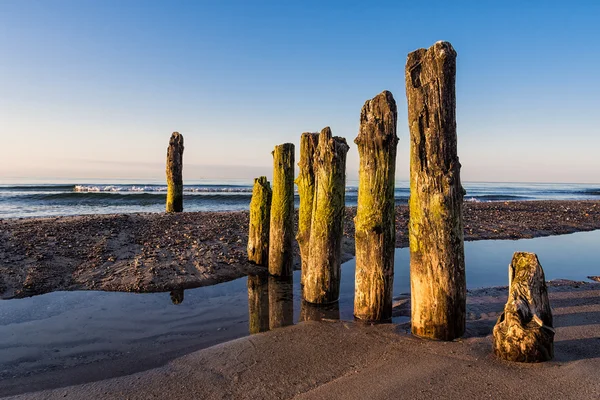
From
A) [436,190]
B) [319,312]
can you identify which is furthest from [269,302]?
[436,190]

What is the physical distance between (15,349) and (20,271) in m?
3.71

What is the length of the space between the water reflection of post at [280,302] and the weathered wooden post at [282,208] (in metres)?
0.30

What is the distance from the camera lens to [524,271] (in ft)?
13.2

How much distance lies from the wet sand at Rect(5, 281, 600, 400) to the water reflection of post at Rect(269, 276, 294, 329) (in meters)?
0.85

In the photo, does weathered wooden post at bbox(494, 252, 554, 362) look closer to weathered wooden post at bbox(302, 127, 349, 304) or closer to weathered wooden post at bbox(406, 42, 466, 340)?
weathered wooden post at bbox(406, 42, 466, 340)

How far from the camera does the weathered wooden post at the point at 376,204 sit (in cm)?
525

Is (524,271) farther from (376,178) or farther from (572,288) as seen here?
(572,288)

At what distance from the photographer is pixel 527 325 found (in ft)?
12.5

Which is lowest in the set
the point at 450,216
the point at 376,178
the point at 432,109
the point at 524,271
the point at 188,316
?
the point at 188,316

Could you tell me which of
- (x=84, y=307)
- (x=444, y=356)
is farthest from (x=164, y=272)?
(x=444, y=356)

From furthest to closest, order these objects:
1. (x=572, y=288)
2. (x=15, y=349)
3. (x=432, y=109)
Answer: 1. (x=572, y=288)
2. (x=15, y=349)
3. (x=432, y=109)

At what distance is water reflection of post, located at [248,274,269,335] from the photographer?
5754 millimetres

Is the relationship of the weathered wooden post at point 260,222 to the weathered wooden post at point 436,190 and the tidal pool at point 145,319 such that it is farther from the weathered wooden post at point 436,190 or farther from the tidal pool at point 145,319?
the weathered wooden post at point 436,190

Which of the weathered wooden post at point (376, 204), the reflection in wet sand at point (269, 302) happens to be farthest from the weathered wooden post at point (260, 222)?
the weathered wooden post at point (376, 204)
